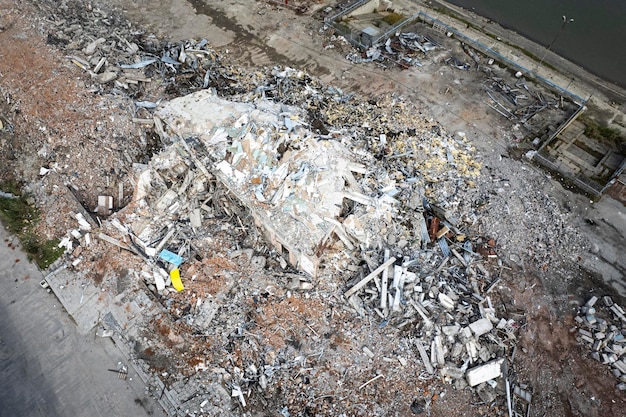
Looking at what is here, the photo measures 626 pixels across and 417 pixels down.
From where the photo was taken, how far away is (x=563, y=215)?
39.5ft

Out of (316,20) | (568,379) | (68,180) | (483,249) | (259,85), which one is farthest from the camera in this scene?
(316,20)

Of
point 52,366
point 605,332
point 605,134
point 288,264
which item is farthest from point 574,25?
point 52,366

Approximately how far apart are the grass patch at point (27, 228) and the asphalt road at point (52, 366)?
58cm

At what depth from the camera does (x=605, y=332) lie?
982 centimetres

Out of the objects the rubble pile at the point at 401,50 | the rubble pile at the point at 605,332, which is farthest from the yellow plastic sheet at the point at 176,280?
the rubble pile at the point at 401,50

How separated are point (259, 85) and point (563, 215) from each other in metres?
11.0

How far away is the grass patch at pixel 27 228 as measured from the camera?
35.7 feet

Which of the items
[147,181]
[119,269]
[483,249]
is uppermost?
[483,249]

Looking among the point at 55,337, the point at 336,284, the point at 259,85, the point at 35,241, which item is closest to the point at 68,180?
the point at 35,241

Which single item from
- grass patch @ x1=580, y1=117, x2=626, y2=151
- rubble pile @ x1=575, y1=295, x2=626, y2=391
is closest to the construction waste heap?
rubble pile @ x1=575, y1=295, x2=626, y2=391

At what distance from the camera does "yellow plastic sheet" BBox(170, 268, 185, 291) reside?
33.7 feet

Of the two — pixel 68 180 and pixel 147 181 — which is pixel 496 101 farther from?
pixel 68 180

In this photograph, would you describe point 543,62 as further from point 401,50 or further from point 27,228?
point 27,228

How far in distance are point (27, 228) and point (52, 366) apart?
13.7ft
